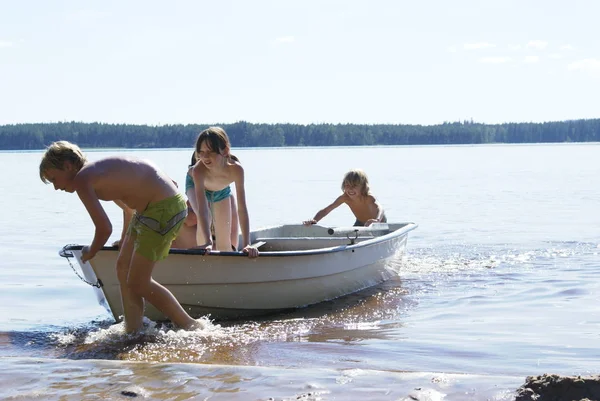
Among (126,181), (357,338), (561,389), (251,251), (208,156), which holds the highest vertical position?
(208,156)

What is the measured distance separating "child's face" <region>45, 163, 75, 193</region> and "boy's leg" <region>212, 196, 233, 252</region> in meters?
2.46

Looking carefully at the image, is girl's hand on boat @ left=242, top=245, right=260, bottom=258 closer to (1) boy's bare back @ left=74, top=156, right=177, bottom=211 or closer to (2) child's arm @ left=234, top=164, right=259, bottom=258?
(2) child's arm @ left=234, top=164, right=259, bottom=258

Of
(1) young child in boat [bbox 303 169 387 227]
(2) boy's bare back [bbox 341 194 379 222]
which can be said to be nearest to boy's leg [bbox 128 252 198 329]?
(1) young child in boat [bbox 303 169 387 227]

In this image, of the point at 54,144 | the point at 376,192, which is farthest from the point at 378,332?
the point at 376,192

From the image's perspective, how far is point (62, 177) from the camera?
5.98 metres

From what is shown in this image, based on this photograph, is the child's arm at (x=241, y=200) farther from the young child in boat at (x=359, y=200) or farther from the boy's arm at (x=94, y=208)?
the young child in boat at (x=359, y=200)

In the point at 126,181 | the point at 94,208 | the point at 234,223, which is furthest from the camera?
the point at 234,223

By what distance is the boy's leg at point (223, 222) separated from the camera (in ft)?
27.4

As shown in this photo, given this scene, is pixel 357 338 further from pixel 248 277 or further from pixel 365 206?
pixel 365 206

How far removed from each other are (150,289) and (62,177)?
122 cm

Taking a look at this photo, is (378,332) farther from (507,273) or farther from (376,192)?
(376,192)

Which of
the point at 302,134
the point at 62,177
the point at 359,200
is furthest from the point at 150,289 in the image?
the point at 302,134

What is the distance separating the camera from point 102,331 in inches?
294

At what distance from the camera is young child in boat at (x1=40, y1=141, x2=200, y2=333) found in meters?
5.93
